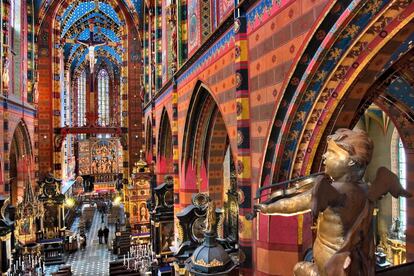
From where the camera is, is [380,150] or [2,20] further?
[2,20]

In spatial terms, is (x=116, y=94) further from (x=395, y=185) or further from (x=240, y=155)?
(x=395, y=185)

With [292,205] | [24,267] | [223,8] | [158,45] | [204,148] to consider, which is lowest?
[24,267]

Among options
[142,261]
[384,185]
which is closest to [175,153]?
[142,261]

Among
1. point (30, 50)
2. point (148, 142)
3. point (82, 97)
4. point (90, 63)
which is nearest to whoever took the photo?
point (30, 50)

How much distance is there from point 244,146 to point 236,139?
28.3 inches

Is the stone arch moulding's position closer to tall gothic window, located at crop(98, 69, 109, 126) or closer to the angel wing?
the angel wing

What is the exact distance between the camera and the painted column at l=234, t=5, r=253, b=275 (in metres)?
5.92

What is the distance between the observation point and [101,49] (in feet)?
124

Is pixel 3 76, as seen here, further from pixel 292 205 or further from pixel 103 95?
pixel 103 95

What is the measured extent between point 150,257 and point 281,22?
11966mm

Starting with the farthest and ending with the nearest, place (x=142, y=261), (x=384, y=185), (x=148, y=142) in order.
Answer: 1. (x=148, y=142)
2. (x=142, y=261)
3. (x=384, y=185)

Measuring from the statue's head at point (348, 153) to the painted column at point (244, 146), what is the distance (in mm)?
3746

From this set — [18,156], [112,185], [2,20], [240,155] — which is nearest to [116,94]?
[112,185]

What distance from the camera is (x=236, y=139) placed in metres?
6.67
